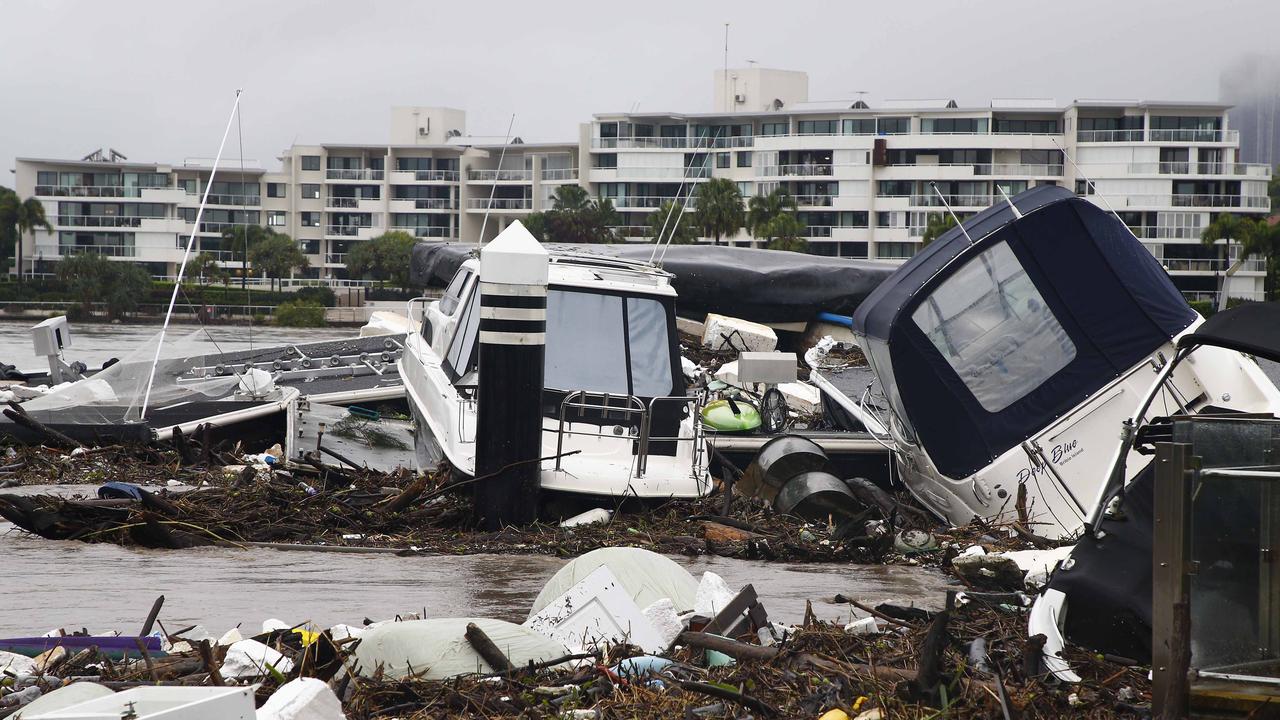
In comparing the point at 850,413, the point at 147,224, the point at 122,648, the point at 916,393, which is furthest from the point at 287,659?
the point at 147,224

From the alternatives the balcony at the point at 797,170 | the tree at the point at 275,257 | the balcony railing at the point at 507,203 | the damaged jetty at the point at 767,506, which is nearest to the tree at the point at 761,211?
the balcony at the point at 797,170

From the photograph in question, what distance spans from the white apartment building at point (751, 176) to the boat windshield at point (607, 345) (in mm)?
61490

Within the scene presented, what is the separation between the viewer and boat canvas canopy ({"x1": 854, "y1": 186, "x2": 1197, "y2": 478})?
423 inches

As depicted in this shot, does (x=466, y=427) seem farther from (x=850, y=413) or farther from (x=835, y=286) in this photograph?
(x=835, y=286)

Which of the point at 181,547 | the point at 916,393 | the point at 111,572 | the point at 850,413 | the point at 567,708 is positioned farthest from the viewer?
the point at 850,413

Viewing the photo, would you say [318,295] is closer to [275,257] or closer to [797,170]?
[275,257]

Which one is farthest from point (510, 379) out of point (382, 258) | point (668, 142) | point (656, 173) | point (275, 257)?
point (668, 142)

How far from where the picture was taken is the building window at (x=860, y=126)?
86750 millimetres

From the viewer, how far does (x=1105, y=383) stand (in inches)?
420

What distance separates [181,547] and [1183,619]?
6584 mm

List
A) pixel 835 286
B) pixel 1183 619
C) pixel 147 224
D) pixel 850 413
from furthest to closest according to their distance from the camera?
pixel 147 224 < pixel 835 286 < pixel 850 413 < pixel 1183 619

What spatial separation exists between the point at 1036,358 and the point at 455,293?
600cm

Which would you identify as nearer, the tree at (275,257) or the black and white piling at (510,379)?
the black and white piling at (510,379)

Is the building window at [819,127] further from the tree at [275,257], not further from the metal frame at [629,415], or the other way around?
the metal frame at [629,415]
